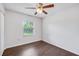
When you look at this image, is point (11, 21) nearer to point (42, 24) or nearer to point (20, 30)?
point (20, 30)

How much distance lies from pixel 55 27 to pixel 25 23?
170cm

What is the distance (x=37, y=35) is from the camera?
5352 mm

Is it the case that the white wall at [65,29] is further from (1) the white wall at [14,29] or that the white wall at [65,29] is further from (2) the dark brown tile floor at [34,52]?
(1) the white wall at [14,29]

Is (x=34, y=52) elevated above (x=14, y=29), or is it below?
below

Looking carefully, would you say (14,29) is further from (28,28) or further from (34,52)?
(34,52)

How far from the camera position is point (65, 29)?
346cm

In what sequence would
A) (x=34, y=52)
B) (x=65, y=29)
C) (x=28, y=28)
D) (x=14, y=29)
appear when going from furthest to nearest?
(x=28, y=28), (x=14, y=29), (x=65, y=29), (x=34, y=52)

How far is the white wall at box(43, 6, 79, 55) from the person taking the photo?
296 centimetres

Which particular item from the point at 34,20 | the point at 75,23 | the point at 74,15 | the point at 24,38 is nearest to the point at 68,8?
the point at 74,15

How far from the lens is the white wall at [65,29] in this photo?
296 cm

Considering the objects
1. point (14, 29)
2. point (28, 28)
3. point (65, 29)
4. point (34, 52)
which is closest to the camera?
point (34, 52)

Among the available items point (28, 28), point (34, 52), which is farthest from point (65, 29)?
point (28, 28)

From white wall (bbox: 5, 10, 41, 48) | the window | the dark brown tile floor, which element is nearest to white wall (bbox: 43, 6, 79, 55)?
the dark brown tile floor

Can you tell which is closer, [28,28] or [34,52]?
[34,52]
